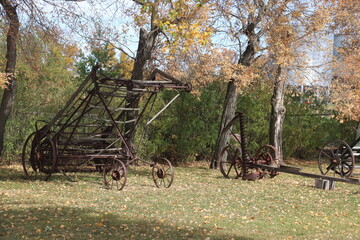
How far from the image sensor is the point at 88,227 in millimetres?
7707

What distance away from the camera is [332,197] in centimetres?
1227

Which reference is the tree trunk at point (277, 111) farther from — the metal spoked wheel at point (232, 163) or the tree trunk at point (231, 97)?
the metal spoked wheel at point (232, 163)

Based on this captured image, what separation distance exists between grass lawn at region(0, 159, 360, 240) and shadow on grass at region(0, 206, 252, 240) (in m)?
0.01

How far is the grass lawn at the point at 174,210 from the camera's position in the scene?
7.57m

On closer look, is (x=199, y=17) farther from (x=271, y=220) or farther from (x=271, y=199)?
(x=271, y=220)

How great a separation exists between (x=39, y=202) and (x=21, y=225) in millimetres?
2208

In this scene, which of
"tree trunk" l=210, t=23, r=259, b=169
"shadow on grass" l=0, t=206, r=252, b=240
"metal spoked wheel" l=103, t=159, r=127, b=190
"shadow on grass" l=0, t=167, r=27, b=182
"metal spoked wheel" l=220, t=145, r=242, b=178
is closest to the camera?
"shadow on grass" l=0, t=206, r=252, b=240

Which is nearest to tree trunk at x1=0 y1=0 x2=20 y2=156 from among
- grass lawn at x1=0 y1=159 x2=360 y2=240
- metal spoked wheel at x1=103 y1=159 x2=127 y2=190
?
grass lawn at x1=0 y1=159 x2=360 y2=240

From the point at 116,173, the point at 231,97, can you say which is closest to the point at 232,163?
the point at 231,97

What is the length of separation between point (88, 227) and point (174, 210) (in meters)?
2.15

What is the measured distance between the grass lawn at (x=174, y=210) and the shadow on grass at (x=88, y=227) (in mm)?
13

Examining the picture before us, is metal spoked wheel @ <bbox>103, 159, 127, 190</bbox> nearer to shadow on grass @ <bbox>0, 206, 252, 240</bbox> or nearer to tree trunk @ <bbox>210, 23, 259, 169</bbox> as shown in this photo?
shadow on grass @ <bbox>0, 206, 252, 240</bbox>

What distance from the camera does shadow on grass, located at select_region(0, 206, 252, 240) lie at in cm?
721

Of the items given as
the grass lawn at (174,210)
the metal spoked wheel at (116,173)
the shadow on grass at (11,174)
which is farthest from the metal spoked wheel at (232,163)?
the shadow on grass at (11,174)
